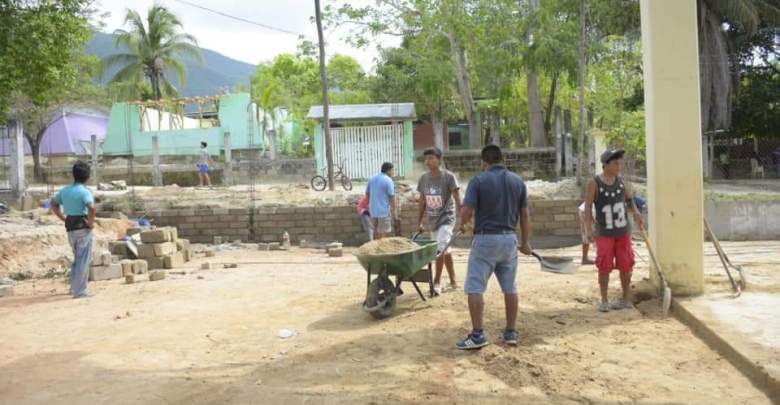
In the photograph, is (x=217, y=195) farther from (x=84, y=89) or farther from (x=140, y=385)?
(x=84, y=89)

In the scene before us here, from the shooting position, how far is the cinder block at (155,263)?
35.4 feet

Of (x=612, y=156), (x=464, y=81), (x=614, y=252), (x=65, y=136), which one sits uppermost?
(x=464, y=81)

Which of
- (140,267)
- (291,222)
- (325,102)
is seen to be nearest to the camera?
(140,267)

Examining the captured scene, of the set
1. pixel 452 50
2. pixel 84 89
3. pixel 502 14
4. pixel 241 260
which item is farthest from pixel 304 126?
pixel 241 260

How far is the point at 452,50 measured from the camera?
24.4m

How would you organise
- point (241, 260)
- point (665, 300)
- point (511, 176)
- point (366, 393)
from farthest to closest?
point (241, 260)
point (665, 300)
point (511, 176)
point (366, 393)

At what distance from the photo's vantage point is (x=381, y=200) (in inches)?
387

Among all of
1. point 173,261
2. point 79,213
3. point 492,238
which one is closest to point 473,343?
point 492,238

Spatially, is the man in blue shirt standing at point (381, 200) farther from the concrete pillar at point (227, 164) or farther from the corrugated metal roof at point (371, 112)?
the concrete pillar at point (227, 164)

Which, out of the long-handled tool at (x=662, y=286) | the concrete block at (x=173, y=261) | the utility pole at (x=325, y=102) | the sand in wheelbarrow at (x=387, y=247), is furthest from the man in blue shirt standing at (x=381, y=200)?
the utility pole at (x=325, y=102)

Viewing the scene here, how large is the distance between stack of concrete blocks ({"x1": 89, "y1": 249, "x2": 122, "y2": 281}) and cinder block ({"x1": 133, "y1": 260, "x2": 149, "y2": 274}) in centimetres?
23

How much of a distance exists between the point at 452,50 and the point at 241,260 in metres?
15.1

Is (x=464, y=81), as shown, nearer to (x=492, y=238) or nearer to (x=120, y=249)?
(x=120, y=249)

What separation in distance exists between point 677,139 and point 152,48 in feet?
116
